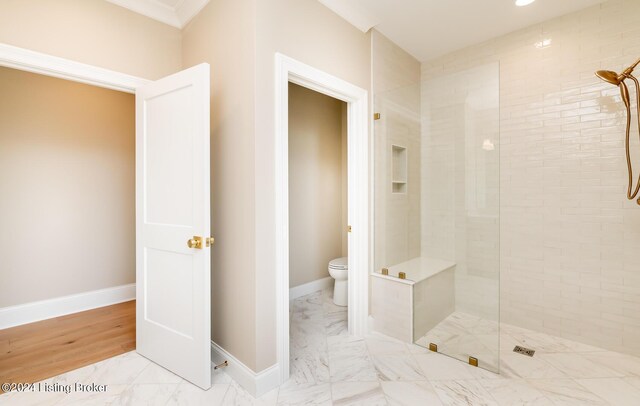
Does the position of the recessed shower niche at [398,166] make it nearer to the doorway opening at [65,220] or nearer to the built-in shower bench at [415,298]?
the built-in shower bench at [415,298]

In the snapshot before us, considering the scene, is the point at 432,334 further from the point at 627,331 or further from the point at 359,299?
the point at 627,331

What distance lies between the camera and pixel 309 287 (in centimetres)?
359

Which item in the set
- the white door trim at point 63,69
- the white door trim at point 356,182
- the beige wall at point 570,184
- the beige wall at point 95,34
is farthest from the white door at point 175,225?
the beige wall at point 570,184

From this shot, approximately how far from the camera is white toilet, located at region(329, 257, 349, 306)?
3.07 meters

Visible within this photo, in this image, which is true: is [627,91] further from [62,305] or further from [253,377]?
[62,305]

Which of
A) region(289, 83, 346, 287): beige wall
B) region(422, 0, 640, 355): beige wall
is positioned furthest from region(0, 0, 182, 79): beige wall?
region(422, 0, 640, 355): beige wall

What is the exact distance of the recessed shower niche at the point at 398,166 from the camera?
104 inches

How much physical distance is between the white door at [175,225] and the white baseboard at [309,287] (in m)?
1.57

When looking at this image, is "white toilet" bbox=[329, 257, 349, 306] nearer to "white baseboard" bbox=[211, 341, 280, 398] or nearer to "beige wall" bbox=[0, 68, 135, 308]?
"white baseboard" bbox=[211, 341, 280, 398]

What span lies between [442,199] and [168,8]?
266 centimetres

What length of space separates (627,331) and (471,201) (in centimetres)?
155

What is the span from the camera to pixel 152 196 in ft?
6.83

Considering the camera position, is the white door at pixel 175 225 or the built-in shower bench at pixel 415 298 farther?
the built-in shower bench at pixel 415 298

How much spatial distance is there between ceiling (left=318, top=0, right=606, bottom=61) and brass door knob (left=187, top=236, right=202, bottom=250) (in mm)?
1910
